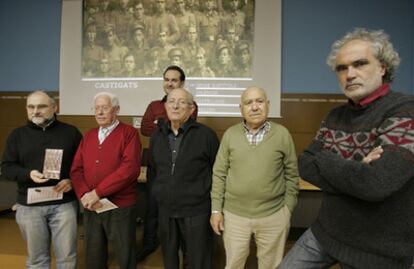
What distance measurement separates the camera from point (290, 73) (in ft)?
11.9

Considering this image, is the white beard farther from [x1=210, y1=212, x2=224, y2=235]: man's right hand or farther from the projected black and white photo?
the projected black and white photo

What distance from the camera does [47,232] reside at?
2.15 metres

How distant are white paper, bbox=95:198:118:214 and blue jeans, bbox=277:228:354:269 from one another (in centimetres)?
120

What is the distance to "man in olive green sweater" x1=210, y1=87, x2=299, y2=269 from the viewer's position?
1848 mm

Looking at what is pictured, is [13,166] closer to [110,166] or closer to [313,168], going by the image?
[110,166]

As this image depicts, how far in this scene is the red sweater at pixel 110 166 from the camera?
2.08 m

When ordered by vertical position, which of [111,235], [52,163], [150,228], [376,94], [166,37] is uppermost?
[166,37]

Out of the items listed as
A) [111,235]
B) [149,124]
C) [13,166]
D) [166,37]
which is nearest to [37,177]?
[13,166]

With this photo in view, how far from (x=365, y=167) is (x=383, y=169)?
0.05 meters

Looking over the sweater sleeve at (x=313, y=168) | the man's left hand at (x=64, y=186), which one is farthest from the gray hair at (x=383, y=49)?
the man's left hand at (x=64, y=186)

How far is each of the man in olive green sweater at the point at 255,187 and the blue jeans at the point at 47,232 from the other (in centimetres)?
100

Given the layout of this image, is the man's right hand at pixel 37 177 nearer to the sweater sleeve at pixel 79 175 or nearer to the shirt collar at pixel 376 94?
the sweater sleeve at pixel 79 175

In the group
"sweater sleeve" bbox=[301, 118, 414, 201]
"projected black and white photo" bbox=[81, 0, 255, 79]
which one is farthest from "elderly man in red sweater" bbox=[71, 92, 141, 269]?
"projected black and white photo" bbox=[81, 0, 255, 79]

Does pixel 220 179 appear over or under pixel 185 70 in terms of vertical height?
under
